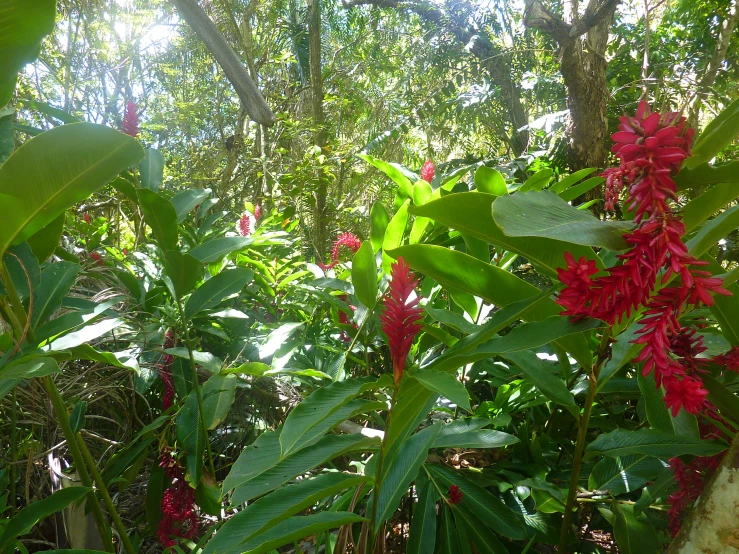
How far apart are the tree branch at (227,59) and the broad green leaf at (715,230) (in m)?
2.91

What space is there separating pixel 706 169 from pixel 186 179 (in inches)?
262

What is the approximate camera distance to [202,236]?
1571 mm

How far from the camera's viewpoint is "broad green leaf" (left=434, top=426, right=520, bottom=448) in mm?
720

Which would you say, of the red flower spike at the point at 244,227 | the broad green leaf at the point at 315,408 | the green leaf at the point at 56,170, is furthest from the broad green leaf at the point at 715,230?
the red flower spike at the point at 244,227

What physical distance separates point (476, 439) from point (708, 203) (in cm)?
42

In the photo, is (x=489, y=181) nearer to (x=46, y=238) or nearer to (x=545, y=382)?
(x=545, y=382)

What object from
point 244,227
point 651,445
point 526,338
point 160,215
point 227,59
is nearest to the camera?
point 526,338

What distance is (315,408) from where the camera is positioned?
506 mm

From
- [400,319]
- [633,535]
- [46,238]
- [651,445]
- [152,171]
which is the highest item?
[152,171]

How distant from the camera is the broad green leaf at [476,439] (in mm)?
720

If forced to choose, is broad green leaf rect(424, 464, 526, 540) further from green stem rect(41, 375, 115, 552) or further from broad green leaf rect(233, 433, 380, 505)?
green stem rect(41, 375, 115, 552)

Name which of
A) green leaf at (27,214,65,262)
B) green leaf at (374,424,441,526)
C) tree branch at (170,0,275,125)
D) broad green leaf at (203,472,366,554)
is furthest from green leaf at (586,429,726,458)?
tree branch at (170,0,275,125)

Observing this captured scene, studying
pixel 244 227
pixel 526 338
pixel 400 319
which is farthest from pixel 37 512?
pixel 244 227

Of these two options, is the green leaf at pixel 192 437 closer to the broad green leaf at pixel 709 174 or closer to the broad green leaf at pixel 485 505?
the broad green leaf at pixel 485 505
